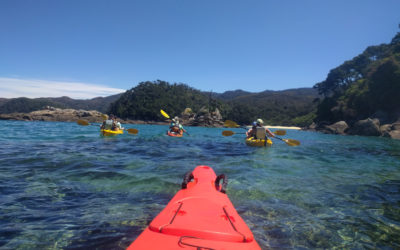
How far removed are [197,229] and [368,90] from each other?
56183 mm

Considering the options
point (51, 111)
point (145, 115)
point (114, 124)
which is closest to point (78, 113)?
point (51, 111)

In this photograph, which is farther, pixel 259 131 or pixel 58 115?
pixel 58 115

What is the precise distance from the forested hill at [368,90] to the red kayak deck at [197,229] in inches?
1935

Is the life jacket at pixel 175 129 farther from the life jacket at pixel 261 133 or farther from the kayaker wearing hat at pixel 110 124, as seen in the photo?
the life jacket at pixel 261 133

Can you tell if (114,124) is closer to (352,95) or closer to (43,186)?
(43,186)

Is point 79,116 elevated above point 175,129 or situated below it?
above

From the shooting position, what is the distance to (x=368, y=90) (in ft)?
150

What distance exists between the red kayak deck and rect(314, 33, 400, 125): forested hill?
49144 millimetres

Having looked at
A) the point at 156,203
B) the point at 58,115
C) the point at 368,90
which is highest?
the point at 368,90

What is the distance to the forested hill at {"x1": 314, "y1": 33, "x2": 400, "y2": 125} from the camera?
40.9 metres

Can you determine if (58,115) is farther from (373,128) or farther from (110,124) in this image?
(373,128)

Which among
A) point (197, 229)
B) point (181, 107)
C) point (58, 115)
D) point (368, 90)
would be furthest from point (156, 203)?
point (181, 107)

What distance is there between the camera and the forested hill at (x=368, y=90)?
134 ft

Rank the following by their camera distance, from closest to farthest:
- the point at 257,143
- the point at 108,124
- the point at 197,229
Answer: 1. the point at 197,229
2. the point at 257,143
3. the point at 108,124
